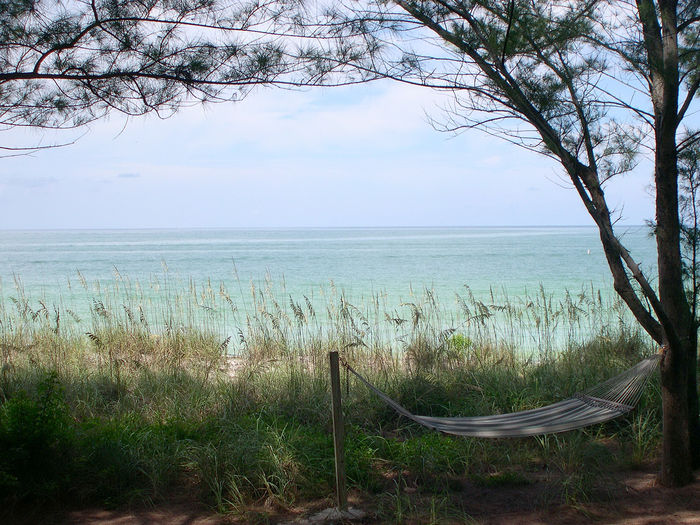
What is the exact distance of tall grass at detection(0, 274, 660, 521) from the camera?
2.45 m

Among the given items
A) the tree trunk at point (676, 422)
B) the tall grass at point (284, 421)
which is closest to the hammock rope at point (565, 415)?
the tree trunk at point (676, 422)

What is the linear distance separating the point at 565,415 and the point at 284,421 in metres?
1.46

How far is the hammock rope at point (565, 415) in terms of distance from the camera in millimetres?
2430

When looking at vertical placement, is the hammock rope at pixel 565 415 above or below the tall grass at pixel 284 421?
above

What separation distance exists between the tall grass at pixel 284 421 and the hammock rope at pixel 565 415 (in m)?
0.21

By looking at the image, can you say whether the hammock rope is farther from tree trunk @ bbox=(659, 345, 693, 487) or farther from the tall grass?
the tall grass

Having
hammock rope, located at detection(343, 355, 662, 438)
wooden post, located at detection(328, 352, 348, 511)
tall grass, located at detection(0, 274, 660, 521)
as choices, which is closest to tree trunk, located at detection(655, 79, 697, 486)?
hammock rope, located at detection(343, 355, 662, 438)

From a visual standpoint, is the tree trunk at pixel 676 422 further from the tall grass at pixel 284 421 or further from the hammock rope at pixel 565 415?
the tall grass at pixel 284 421

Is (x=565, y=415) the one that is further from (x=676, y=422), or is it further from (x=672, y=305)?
(x=672, y=305)

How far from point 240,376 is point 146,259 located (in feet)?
77.6

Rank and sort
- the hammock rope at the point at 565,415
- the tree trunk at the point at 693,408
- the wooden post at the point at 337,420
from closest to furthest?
the wooden post at the point at 337,420 → the hammock rope at the point at 565,415 → the tree trunk at the point at 693,408

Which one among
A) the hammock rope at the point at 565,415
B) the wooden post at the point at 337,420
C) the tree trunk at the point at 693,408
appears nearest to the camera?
the wooden post at the point at 337,420

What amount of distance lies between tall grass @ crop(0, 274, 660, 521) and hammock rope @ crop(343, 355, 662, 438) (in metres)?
0.21

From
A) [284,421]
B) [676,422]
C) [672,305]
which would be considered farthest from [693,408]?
[284,421]
